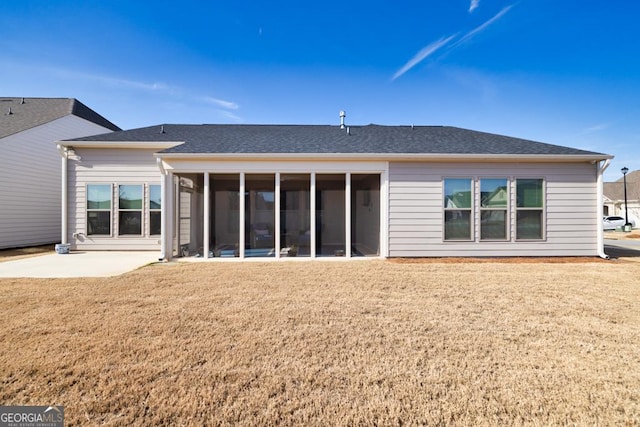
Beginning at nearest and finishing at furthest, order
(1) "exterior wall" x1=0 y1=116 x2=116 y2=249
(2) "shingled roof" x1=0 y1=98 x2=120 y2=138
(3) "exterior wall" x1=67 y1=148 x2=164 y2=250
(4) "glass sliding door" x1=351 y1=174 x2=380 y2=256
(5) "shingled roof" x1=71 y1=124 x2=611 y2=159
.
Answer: (5) "shingled roof" x1=71 y1=124 x2=611 y2=159 → (4) "glass sliding door" x1=351 y1=174 x2=380 y2=256 → (3) "exterior wall" x1=67 y1=148 x2=164 y2=250 → (1) "exterior wall" x1=0 y1=116 x2=116 y2=249 → (2) "shingled roof" x1=0 y1=98 x2=120 y2=138

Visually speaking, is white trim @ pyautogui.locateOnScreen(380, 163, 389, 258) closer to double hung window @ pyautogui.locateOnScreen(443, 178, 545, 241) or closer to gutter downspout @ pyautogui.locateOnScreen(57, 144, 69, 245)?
double hung window @ pyautogui.locateOnScreen(443, 178, 545, 241)

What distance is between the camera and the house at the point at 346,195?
7.48 metres

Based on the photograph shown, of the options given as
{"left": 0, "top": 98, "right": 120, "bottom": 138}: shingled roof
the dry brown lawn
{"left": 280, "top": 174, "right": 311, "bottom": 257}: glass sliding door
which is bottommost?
the dry brown lawn

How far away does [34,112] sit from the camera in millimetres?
12312

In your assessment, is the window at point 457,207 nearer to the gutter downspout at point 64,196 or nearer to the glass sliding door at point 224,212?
the glass sliding door at point 224,212

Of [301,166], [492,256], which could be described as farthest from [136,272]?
[492,256]

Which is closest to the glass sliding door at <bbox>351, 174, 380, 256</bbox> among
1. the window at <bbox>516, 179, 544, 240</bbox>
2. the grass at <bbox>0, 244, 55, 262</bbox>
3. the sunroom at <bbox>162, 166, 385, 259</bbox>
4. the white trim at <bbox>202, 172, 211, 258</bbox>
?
the sunroom at <bbox>162, 166, 385, 259</bbox>

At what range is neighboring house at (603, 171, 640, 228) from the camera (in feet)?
82.1

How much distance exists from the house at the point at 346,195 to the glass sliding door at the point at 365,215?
5 centimetres

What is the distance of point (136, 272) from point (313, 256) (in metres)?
4.16

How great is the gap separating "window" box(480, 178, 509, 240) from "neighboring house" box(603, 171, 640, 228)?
2876 cm

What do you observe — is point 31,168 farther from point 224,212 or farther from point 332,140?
point 332,140

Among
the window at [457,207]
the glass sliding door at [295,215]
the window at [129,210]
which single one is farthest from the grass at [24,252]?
the window at [457,207]

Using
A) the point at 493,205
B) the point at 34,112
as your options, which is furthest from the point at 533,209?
the point at 34,112
